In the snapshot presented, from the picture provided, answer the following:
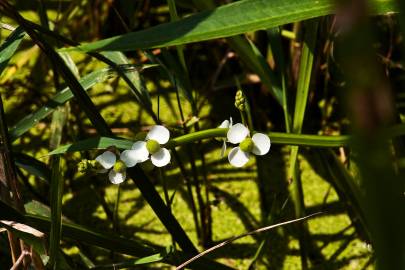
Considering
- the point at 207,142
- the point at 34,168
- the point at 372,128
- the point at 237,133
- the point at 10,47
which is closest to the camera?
the point at 372,128

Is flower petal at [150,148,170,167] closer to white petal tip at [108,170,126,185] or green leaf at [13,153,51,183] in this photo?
white petal tip at [108,170,126,185]

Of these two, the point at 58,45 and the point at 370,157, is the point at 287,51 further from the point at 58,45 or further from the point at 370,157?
the point at 370,157

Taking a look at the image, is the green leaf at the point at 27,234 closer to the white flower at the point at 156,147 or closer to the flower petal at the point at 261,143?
the white flower at the point at 156,147

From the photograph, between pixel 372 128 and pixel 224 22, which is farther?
pixel 224 22

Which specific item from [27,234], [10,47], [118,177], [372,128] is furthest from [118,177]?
[372,128]

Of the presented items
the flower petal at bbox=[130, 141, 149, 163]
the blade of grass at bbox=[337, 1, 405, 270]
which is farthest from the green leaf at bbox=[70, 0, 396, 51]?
the blade of grass at bbox=[337, 1, 405, 270]

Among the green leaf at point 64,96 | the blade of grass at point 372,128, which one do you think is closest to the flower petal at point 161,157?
the green leaf at point 64,96

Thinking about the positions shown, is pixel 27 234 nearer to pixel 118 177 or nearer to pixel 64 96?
pixel 118 177
